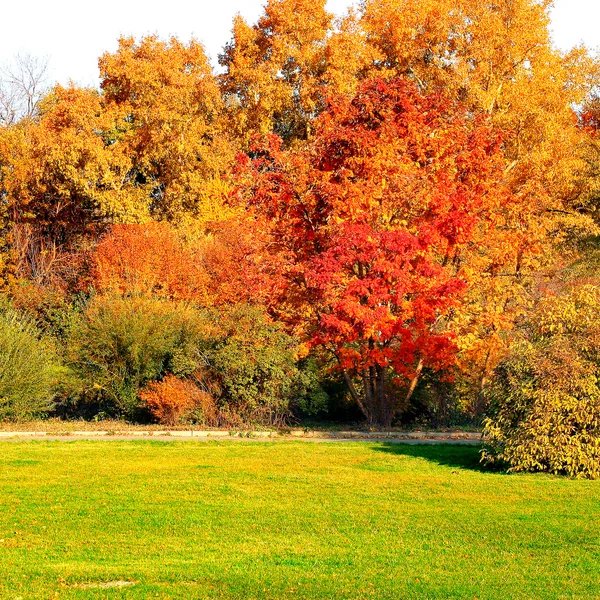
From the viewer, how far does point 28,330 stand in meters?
22.6

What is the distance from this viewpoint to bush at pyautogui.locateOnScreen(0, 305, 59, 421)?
21.7 m

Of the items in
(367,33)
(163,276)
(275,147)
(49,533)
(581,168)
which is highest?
(367,33)

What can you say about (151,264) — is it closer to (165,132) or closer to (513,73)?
(165,132)

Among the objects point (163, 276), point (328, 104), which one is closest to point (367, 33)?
point (163, 276)

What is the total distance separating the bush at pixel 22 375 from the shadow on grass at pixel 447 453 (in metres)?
8.38

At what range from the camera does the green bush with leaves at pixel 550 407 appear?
1464 centimetres

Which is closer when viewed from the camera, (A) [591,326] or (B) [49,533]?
(B) [49,533]

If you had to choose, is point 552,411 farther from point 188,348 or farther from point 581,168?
point 581,168

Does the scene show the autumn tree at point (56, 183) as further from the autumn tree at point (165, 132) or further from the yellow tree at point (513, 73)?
the yellow tree at point (513, 73)

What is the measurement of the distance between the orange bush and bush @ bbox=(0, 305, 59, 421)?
7.67ft

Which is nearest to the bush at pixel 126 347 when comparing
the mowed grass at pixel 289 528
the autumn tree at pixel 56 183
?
the mowed grass at pixel 289 528

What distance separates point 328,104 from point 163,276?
31.7ft

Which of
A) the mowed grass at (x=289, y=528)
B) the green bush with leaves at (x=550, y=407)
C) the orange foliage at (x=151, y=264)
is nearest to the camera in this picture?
the mowed grass at (x=289, y=528)

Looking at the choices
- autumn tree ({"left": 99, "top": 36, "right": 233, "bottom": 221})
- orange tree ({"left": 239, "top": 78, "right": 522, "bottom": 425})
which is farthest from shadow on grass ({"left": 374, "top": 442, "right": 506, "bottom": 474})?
autumn tree ({"left": 99, "top": 36, "right": 233, "bottom": 221})
